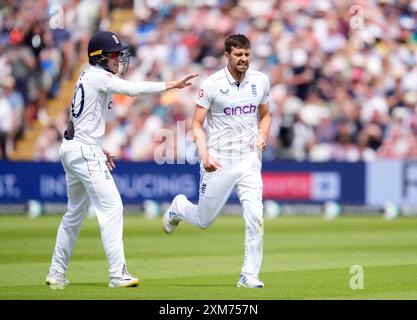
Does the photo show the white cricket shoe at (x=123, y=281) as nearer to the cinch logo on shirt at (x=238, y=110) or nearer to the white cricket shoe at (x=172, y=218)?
the white cricket shoe at (x=172, y=218)

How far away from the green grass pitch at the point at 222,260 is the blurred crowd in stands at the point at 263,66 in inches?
95.8

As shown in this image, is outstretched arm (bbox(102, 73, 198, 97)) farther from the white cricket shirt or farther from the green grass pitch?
the green grass pitch

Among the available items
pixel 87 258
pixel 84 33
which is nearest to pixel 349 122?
pixel 84 33

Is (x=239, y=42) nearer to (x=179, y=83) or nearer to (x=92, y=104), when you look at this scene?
(x=179, y=83)

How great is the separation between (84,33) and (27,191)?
4480 mm

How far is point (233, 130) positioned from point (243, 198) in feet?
2.17

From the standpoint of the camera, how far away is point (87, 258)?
13.8 metres

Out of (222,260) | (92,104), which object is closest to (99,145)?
(92,104)

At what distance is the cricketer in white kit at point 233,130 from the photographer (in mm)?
10383

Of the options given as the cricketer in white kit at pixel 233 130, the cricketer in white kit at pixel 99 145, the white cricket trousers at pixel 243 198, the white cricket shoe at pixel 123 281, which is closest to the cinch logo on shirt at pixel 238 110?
the cricketer in white kit at pixel 233 130

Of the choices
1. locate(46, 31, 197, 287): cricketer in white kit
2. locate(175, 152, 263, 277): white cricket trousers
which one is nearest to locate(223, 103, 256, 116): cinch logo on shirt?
locate(175, 152, 263, 277): white cricket trousers

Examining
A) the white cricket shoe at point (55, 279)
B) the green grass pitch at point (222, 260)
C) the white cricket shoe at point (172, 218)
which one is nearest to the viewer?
the green grass pitch at point (222, 260)

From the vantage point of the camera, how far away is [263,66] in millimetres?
24469

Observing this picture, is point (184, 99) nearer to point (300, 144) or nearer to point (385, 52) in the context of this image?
point (300, 144)
